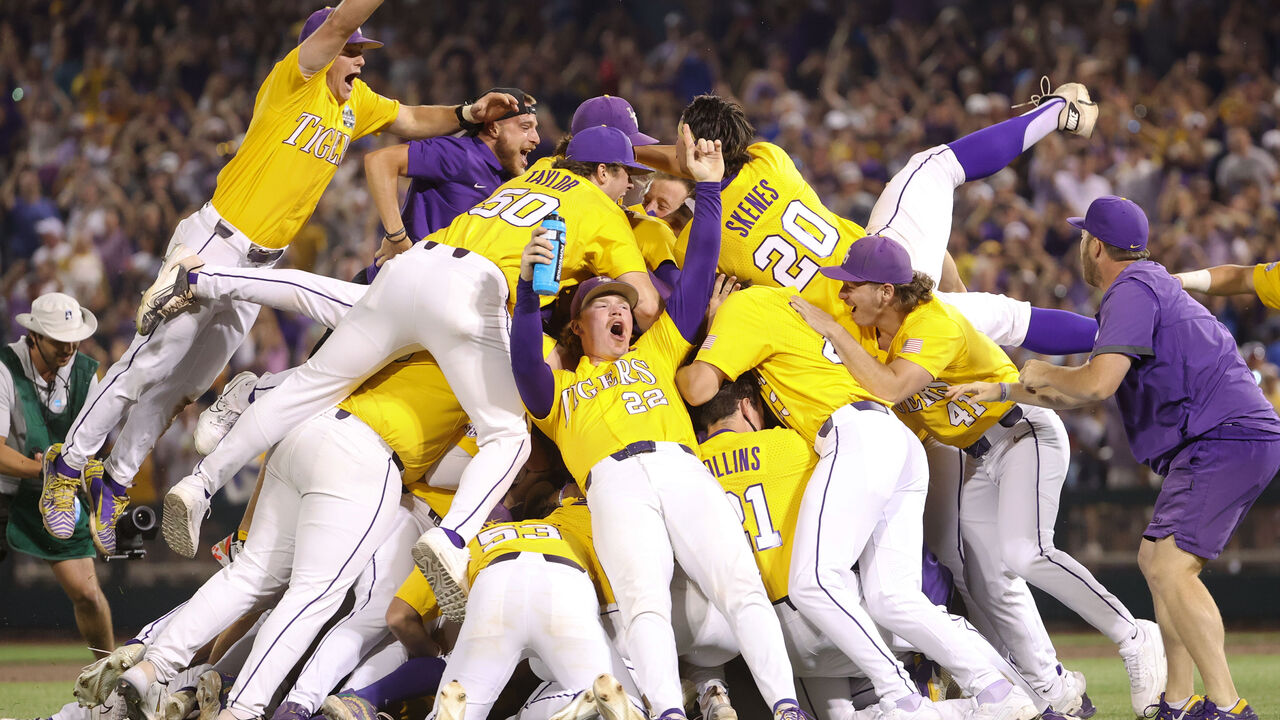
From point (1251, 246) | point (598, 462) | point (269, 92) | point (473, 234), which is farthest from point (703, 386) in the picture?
point (1251, 246)

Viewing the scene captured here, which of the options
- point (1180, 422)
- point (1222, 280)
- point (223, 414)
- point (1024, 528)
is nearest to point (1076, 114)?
point (1222, 280)

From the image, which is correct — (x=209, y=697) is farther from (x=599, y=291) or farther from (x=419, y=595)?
(x=599, y=291)

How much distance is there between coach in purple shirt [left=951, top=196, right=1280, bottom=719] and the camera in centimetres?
552

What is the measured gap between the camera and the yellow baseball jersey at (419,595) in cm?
555

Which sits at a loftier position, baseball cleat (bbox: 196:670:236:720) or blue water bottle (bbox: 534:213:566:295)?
blue water bottle (bbox: 534:213:566:295)

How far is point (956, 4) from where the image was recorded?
51.3 feet

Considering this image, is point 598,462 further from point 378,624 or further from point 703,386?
point 378,624

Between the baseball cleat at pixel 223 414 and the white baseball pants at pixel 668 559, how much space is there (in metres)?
1.97

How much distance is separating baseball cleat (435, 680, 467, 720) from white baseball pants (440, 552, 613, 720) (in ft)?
0.35

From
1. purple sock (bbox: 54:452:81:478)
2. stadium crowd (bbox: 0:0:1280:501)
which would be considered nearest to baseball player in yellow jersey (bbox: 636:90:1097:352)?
purple sock (bbox: 54:452:81:478)

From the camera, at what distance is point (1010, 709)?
5.09 metres

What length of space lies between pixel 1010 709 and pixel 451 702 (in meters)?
2.24

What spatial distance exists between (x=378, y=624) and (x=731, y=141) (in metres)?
2.88

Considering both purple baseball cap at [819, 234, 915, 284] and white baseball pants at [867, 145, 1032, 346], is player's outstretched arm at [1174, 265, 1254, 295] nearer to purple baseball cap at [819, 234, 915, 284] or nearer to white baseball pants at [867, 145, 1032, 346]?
white baseball pants at [867, 145, 1032, 346]
